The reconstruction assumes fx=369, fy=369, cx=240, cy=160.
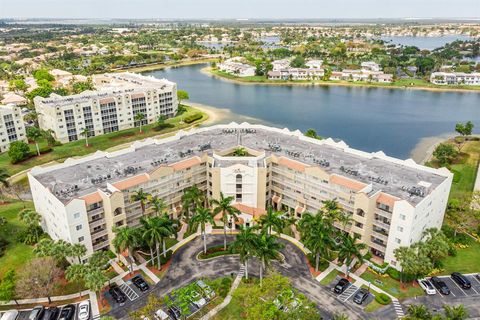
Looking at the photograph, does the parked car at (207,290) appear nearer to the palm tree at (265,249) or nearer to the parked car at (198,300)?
the parked car at (198,300)

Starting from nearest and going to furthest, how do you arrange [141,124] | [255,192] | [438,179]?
[438,179] < [255,192] < [141,124]

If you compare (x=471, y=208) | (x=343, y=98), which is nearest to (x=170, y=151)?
(x=471, y=208)

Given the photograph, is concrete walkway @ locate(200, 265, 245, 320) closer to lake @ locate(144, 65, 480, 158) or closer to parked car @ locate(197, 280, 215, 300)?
parked car @ locate(197, 280, 215, 300)

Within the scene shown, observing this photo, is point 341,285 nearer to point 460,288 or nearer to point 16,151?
point 460,288

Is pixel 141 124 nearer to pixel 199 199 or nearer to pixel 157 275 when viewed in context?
pixel 199 199

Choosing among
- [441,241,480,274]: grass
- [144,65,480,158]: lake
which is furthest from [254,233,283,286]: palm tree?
[144,65,480,158]: lake

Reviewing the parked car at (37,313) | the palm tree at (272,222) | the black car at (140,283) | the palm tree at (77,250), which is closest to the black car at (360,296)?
the palm tree at (272,222)
